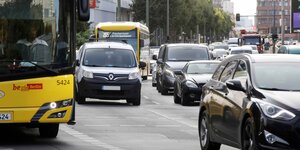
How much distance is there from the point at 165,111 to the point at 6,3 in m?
10.2

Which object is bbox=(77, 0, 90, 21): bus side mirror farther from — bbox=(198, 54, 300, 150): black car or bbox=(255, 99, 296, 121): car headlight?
bbox=(255, 99, 296, 121): car headlight

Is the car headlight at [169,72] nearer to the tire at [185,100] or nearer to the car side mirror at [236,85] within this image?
the tire at [185,100]

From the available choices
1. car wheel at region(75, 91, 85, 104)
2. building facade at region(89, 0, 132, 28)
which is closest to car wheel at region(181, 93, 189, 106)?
car wheel at region(75, 91, 85, 104)

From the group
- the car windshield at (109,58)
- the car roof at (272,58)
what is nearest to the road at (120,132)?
the car windshield at (109,58)

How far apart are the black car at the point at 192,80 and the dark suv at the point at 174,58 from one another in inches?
146

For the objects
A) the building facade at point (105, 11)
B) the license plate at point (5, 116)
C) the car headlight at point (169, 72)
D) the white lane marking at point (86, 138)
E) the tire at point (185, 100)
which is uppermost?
the building facade at point (105, 11)

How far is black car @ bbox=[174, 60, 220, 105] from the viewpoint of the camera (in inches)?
1023

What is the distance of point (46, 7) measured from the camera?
1407 centimetres

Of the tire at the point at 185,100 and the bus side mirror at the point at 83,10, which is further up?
the bus side mirror at the point at 83,10

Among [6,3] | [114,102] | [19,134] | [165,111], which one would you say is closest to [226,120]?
[6,3]

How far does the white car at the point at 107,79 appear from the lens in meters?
24.8

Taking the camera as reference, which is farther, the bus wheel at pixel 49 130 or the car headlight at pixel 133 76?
the car headlight at pixel 133 76

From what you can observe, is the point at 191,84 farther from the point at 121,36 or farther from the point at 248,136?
the point at 121,36

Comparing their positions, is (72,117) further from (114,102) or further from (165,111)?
(114,102)
